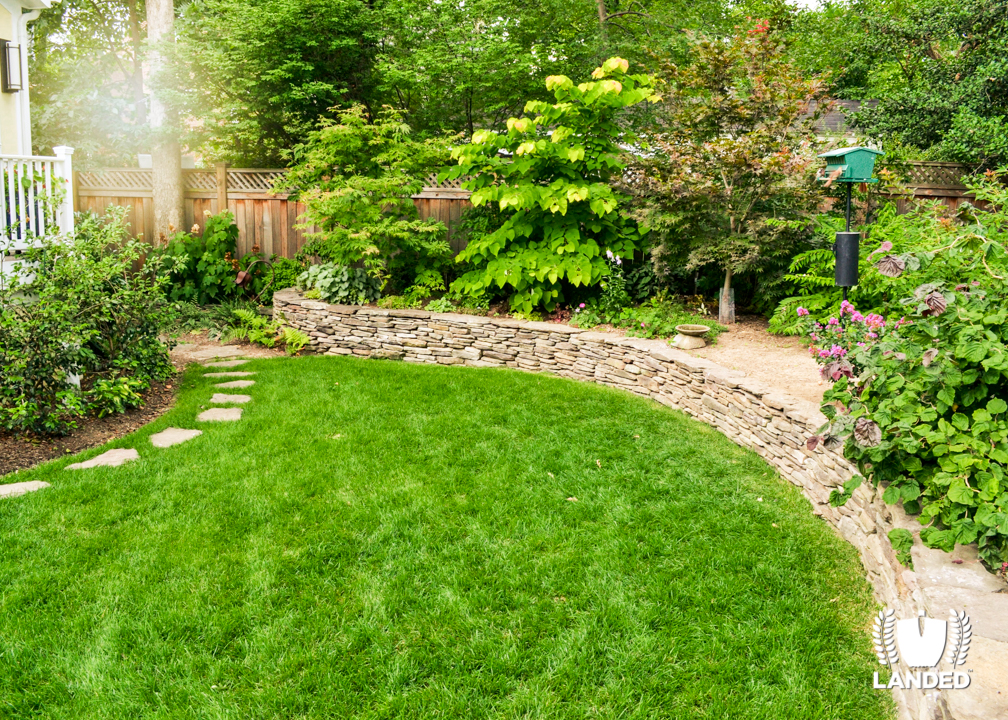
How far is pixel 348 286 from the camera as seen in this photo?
25.0ft

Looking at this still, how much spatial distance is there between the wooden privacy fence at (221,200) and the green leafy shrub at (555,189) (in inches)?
79.2

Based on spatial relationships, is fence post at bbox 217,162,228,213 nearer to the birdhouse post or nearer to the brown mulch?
the brown mulch

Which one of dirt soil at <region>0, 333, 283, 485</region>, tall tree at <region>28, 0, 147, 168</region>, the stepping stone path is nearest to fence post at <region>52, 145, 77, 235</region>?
dirt soil at <region>0, 333, 283, 485</region>

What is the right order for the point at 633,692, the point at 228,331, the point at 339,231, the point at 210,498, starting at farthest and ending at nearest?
the point at 228,331
the point at 339,231
the point at 210,498
the point at 633,692

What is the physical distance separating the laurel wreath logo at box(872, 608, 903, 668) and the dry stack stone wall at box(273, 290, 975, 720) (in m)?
0.06

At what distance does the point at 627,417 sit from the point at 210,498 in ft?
9.04

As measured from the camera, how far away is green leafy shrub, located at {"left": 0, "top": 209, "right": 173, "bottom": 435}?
445 centimetres

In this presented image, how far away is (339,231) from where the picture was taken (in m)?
7.18

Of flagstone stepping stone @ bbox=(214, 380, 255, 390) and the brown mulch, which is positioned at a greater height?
Answer: flagstone stepping stone @ bbox=(214, 380, 255, 390)

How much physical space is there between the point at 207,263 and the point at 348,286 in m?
2.58

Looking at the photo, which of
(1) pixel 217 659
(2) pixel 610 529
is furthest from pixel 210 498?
(2) pixel 610 529

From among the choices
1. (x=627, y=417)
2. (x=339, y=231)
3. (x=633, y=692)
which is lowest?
(x=633, y=692)

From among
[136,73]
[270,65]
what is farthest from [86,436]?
[136,73]

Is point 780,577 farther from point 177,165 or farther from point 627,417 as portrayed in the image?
point 177,165
